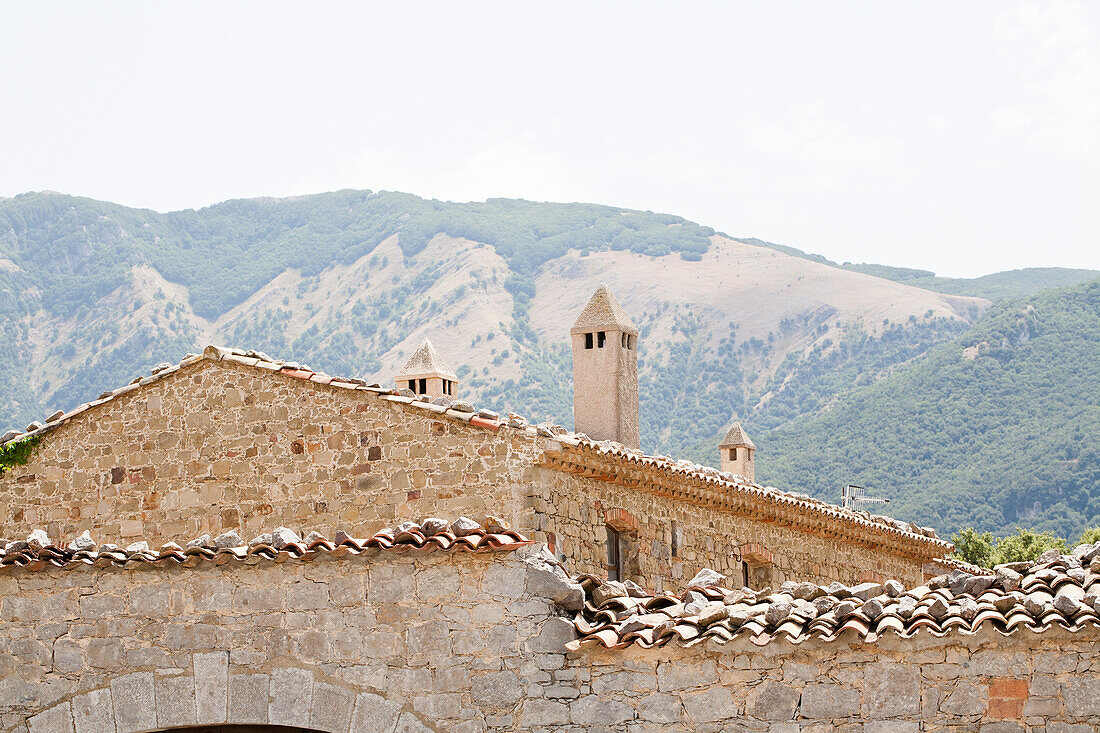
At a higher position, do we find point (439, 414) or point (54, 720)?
point (439, 414)

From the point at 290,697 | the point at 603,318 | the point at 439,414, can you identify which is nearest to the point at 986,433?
the point at 603,318

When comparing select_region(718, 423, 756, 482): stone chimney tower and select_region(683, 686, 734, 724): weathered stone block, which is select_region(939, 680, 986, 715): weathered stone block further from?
select_region(718, 423, 756, 482): stone chimney tower

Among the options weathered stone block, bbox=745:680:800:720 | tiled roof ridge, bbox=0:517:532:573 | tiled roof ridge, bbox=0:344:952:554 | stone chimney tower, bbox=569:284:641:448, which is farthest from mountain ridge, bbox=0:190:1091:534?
weathered stone block, bbox=745:680:800:720

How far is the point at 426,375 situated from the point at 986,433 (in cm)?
4396

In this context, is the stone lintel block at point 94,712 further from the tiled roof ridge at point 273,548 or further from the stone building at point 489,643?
the tiled roof ridge at point 273,548

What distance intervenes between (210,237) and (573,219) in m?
42.1

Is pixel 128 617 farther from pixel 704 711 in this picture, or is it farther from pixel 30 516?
pixel 30 516

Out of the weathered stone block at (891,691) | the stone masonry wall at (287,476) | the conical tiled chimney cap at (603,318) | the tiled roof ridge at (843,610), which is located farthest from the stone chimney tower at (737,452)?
the weathered stone block at (891,691)

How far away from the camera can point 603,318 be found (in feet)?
70.0

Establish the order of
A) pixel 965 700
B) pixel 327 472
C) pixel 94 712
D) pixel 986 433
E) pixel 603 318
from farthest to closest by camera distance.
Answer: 1. pixel 986 433
2. pixel 603 318
3. pixel 327 472
4. pixel 94 712
5. pixel 965 700

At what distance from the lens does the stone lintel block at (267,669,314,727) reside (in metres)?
9.05

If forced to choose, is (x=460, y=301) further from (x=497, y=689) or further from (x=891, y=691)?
(x=891, y=691)

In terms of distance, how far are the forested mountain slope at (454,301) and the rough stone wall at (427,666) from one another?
254 feet

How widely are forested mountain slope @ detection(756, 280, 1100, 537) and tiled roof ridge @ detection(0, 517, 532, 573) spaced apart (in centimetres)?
4798
